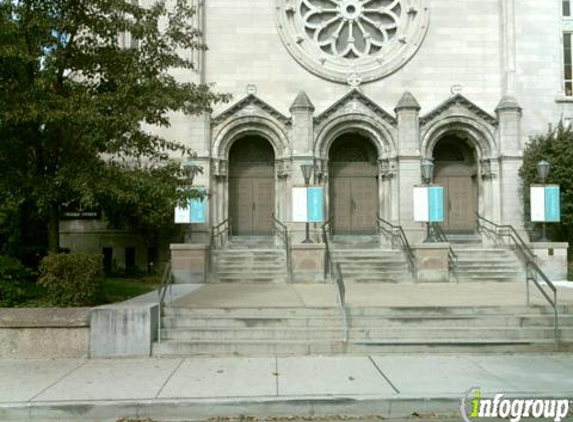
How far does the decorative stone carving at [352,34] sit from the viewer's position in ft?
72.8

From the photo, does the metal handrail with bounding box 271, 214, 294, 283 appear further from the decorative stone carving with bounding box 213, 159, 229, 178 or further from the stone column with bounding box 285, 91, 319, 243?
the decorative stone carving with bounding box 213, 159, 229, 178

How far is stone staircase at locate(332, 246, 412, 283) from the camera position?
1705cm

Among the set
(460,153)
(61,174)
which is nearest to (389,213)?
(460,153)

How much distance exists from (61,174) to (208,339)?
12.7ft

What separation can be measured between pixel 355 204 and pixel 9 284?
14.8 m

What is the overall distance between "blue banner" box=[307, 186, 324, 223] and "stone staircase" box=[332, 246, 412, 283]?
1.50 m

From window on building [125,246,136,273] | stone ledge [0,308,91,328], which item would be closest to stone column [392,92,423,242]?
window on building [125,246,136,273]

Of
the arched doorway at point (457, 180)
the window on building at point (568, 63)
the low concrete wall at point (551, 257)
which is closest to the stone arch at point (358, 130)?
the arched doorway at point (457, 180)

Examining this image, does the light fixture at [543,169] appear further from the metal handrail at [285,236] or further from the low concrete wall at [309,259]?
the metal handrail at [285,236]

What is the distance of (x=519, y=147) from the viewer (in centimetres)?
2094

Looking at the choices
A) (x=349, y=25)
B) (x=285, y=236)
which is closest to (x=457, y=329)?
(x=285, y=236)

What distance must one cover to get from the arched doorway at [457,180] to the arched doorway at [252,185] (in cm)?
706

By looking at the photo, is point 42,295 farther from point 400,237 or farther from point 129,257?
point 400,237

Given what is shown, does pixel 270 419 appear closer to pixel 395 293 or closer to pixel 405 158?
pixel 395 293
